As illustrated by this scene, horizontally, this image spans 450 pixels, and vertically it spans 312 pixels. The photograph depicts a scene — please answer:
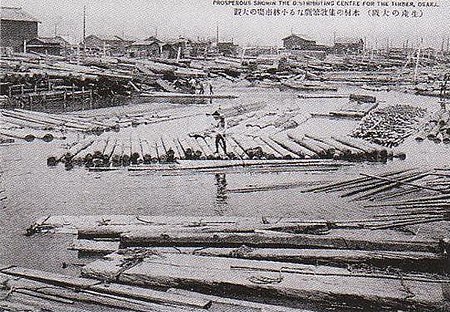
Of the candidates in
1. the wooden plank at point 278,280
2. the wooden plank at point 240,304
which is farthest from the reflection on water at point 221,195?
the wooden plank at point 240,304

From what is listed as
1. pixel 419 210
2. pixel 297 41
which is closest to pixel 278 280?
pixel 419 210

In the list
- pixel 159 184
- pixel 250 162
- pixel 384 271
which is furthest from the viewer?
pixel 250 162

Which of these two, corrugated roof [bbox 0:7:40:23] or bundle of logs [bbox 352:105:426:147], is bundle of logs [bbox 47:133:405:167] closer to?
bundle of logs [bbox 352:105:426:147]

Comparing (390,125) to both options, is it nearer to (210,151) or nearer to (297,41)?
(297,41)

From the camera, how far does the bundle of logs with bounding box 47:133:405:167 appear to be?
202 inches

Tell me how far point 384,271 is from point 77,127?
4.61 meters

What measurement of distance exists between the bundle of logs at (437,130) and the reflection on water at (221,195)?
2.93m

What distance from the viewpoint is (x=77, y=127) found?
21.4ft

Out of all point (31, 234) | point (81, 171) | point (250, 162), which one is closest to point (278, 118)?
point (250, 162)

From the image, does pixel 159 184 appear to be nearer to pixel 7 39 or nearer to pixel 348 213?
pixel 348 213

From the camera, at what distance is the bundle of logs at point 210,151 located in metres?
5.12

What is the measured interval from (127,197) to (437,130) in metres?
4.37

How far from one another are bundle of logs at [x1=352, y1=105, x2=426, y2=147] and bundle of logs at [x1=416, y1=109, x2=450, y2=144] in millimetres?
159

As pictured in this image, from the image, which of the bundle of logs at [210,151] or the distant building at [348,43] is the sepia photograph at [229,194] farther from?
the distant building at [348,43]
